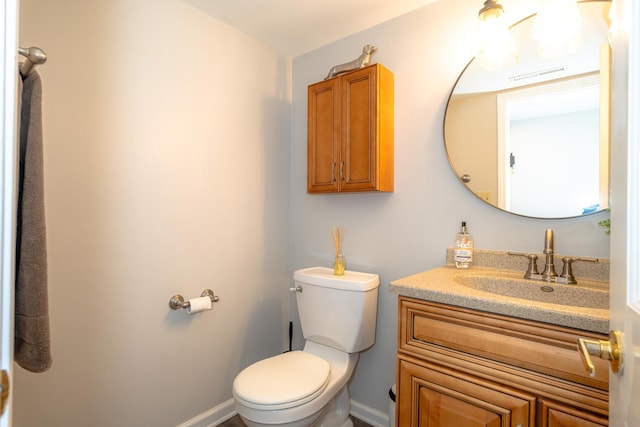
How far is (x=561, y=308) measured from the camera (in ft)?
2.91

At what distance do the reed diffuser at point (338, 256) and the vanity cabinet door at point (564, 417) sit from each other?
3.39 ft

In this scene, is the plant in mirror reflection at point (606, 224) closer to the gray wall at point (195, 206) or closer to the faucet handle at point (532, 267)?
the gray wall at point (195, 206)

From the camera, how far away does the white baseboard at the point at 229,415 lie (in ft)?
5.65

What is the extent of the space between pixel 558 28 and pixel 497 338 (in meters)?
1.20

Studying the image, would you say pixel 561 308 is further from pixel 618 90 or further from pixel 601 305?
pixel 618 90

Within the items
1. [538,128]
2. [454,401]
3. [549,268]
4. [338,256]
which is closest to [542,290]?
[549,268]

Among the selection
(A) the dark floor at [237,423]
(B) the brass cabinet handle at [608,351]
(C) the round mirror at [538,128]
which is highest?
(C) the round mirror at [538,128]

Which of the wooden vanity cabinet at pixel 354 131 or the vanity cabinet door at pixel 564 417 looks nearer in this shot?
the vanity cabinet door at pixel 564 417

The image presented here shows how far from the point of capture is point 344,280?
1607 millimetres

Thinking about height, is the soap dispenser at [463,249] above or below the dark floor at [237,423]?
above

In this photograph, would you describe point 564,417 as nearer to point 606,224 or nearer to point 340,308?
point 606,224

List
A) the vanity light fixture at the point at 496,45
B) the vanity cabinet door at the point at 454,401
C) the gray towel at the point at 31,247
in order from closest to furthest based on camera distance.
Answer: the gray towel at the point at 31,247, the vanity cabinet door at the point at 454,401, the vanity light fixture at the point at 496,45

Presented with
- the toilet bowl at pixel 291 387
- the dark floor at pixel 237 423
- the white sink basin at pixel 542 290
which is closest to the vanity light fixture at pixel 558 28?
the white sink basin at pixel 542 290

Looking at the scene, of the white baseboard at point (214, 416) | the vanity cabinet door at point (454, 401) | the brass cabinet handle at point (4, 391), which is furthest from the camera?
the white baseboard at point (214, 416)
